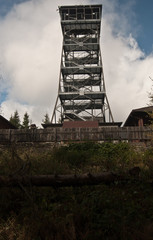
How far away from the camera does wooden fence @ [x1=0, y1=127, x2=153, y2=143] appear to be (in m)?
16.3

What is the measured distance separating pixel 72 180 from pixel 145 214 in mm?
1687

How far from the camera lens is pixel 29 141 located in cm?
1630

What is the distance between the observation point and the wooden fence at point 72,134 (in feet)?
53.6

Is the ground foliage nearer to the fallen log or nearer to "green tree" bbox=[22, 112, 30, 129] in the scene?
the fallen log

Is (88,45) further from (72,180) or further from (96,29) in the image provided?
(72,180)

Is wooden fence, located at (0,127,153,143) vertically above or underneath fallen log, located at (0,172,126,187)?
above

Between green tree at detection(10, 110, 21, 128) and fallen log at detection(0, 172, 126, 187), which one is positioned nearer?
fallen log at detection(0, 172, 126, 187)

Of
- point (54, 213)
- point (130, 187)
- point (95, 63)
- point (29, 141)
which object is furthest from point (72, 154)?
point (95, 63)

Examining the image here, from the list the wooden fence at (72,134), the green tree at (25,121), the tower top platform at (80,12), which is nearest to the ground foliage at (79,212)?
the wooden fence at (72,134)

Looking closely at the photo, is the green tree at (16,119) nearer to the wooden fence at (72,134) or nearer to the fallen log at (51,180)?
the wooden fence at (72,134)

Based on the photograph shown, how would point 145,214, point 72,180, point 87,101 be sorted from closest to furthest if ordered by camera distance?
point 145,214
point 72,180
point 87,101

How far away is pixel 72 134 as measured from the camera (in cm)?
1672

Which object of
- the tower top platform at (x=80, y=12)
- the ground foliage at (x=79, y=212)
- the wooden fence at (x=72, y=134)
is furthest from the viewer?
the tower top platform at (x=80, y=12)

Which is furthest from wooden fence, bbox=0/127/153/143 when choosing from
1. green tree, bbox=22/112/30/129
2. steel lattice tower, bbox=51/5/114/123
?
green tree, bbox=22/112/30/129
